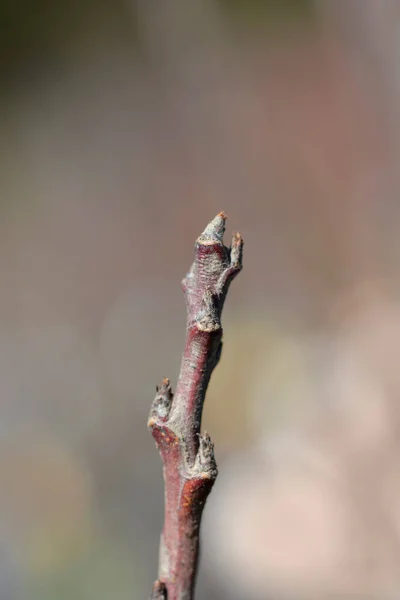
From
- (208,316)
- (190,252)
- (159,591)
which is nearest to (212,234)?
(208,316)

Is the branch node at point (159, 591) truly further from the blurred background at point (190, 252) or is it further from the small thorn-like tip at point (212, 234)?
the blurred background at point (190, 252)

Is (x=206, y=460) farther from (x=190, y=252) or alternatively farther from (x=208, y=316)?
(x=190, y=252)

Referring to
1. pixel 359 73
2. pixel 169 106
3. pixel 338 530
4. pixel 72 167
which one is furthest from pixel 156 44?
pixel 338 530

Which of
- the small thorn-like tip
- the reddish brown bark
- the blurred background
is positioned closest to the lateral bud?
the reddish brown bark

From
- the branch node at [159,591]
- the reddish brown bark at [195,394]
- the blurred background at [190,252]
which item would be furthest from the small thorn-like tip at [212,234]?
the blurred background at [190,252]

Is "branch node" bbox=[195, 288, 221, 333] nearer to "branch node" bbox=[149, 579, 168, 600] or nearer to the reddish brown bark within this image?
the reddish brown bark
